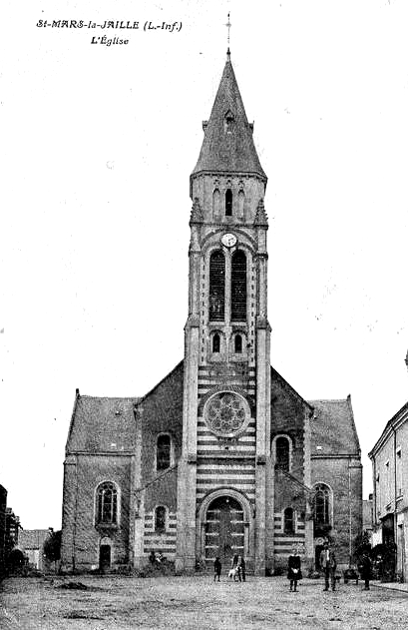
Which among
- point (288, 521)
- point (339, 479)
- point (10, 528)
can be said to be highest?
point (339, 479)

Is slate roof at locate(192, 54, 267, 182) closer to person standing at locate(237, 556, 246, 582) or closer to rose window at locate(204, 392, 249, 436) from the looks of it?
rose window at locate(204, 392, 249, 436)

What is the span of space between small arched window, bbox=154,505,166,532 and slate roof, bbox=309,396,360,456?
19.1 metres

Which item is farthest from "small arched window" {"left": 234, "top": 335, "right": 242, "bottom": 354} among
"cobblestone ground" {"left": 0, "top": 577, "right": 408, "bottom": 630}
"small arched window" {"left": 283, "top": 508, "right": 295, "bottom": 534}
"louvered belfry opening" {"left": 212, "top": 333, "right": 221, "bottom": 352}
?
"cobblestone ground" {"left": 0, "top": 577, "right": 408, "bottom": 630}

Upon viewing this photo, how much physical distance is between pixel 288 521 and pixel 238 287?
1429 centimetres

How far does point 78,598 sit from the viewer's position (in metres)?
30.7

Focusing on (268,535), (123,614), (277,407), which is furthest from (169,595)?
(277,407)

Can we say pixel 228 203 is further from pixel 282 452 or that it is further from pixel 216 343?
pixel 282 452

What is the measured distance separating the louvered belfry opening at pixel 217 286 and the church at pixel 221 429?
0.06 meters

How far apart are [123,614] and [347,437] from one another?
51360mm

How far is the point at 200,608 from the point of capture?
85.7 ft

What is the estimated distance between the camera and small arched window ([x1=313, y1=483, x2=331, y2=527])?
2790 inches

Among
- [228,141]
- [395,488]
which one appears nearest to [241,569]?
[395,488]

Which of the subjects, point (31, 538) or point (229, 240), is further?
point (31, 538)

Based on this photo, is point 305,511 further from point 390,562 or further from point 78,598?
point 78,598
